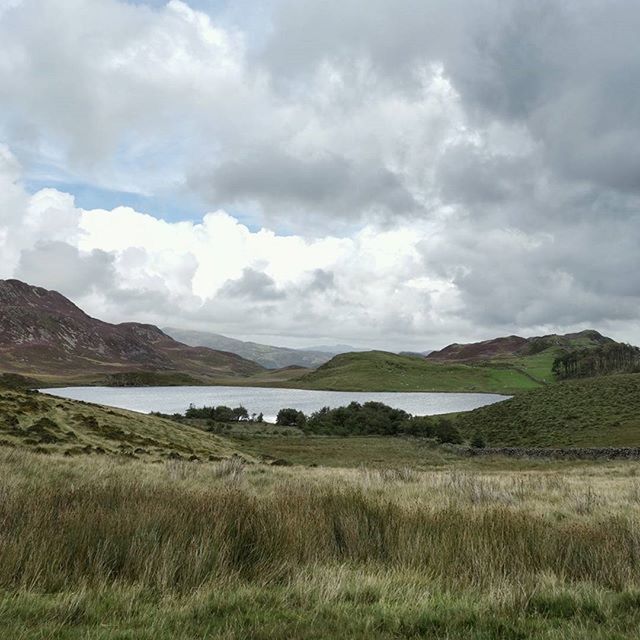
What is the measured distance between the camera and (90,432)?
3472 cm

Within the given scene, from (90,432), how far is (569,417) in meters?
65.3

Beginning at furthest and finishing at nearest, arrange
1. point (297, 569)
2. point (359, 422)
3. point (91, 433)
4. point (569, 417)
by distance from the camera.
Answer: point (359, 422) < point (569, 417) < point (91, 433) < point (297, 569)

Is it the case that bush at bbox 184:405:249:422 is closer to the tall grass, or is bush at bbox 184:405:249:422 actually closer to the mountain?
the mountain

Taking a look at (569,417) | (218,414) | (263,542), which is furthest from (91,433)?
(569,417)

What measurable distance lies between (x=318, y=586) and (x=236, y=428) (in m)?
64.9

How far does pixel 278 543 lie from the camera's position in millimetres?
7086

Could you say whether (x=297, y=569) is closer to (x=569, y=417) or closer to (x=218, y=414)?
(x=218, y=414)

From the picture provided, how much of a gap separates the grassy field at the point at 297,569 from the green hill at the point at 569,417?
55371 millimetres

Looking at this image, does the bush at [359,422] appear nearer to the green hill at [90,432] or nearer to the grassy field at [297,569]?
the green hill at [90,432]

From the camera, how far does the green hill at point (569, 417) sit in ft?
208

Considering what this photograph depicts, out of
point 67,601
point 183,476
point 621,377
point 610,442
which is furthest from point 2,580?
point 621,377

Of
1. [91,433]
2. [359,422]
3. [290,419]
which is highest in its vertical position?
[91,433]

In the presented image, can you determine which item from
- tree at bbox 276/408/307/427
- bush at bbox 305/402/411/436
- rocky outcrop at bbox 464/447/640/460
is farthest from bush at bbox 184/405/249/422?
rocky outcrop at bbox 464/447/640/460

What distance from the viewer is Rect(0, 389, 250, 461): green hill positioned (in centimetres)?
2799
